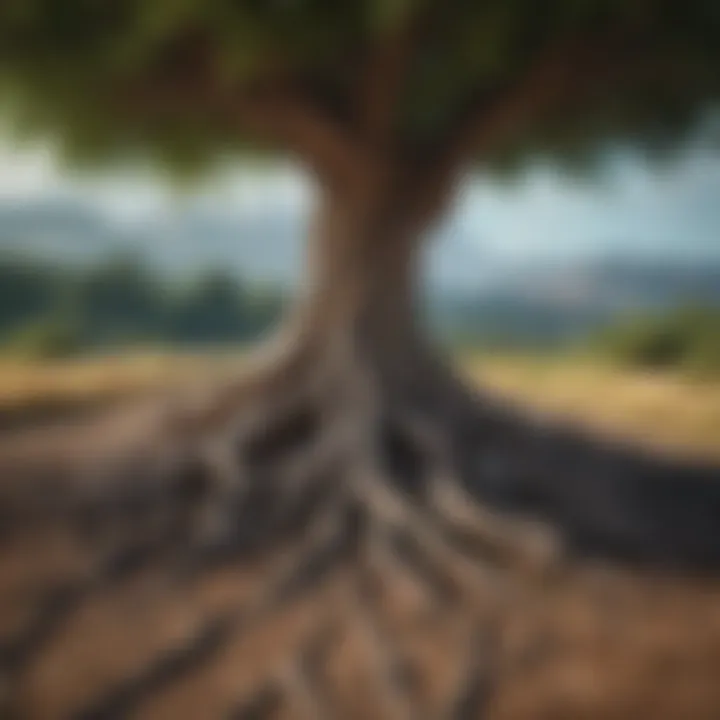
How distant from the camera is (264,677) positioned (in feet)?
4.30

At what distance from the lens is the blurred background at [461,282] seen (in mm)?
1565

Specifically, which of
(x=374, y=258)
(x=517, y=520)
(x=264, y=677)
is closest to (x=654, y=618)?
(x=517, y=520)

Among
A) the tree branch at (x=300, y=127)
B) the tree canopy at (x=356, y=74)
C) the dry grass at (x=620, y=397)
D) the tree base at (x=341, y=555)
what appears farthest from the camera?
the tree branch at (x=300, y=127)

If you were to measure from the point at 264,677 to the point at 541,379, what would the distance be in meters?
0.60

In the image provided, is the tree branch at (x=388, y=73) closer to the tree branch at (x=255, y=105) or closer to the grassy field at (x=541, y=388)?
the tree branch at (x=255, y=105)

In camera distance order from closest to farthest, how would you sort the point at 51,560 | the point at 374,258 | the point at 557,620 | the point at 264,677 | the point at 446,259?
the point at 264,677, the point at 557,620, the point at 51,560, the point at 446,259, the point at 374,258

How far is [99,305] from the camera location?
166 cm

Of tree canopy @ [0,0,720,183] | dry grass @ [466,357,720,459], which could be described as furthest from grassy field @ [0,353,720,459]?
tree canopy @ [0,0,720,183]

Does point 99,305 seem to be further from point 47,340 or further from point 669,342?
point 669,342

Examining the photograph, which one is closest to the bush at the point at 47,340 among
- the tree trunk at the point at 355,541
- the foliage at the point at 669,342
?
the tree trunk at the point at 355,541

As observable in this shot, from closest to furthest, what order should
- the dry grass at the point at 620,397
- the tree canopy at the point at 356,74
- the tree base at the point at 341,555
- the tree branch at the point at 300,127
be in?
the tree base at the point at 341,555, the tree canopy at the point at 356,74, the dry grass at the point at 620,397, the tree branch at the point at 300,127

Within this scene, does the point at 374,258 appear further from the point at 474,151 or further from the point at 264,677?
the point at 264,677

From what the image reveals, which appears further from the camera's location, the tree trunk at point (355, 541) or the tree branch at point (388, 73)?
the tree branch at point (388, 73)

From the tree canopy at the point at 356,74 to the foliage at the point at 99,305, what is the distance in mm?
210
